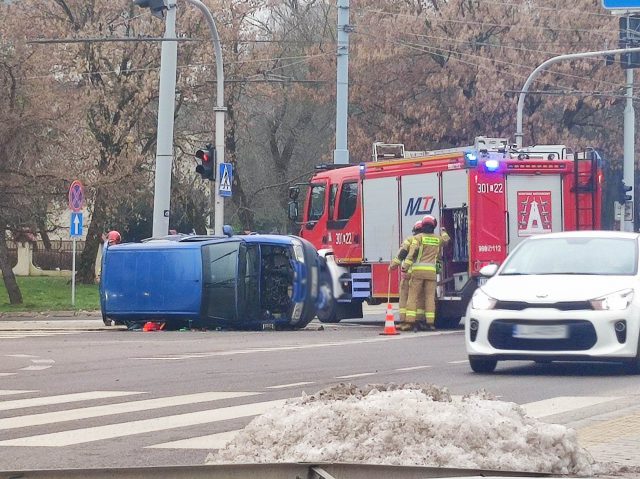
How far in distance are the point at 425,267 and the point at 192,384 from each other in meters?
9.90

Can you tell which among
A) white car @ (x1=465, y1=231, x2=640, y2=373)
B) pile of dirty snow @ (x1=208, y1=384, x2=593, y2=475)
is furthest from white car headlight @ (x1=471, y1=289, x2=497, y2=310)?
pile of dirty snow @ (x1=208, y1=384, x2=593, y2=475)

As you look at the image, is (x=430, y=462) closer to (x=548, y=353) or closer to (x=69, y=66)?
(x=548, y=353)

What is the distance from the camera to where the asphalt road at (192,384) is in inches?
350

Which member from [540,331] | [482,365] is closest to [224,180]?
[482,365]

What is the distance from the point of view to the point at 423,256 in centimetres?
2242

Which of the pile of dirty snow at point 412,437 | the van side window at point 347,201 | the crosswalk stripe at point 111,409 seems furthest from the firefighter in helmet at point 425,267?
the pile of dirty snow at point 412,437

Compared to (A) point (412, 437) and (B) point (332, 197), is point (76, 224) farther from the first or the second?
(A) point (412, 437)

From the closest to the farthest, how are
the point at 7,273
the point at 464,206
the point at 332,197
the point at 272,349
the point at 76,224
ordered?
the point at 272,349, the point at 464,206, the point at 332,197, the point at 76,224, the point at 7,273

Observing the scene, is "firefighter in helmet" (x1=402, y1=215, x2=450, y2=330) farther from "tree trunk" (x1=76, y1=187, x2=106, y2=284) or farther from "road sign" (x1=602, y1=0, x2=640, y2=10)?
"tree trunk" (x1=76, y1=187, x2=106, y2=284)

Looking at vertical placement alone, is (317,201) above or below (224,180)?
below

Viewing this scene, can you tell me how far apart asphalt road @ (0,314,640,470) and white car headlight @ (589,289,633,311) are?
70 centimetres

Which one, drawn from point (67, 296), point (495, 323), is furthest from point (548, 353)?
point (67, 296)

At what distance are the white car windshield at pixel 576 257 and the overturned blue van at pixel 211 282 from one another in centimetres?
901

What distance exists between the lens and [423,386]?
7.41 metres
